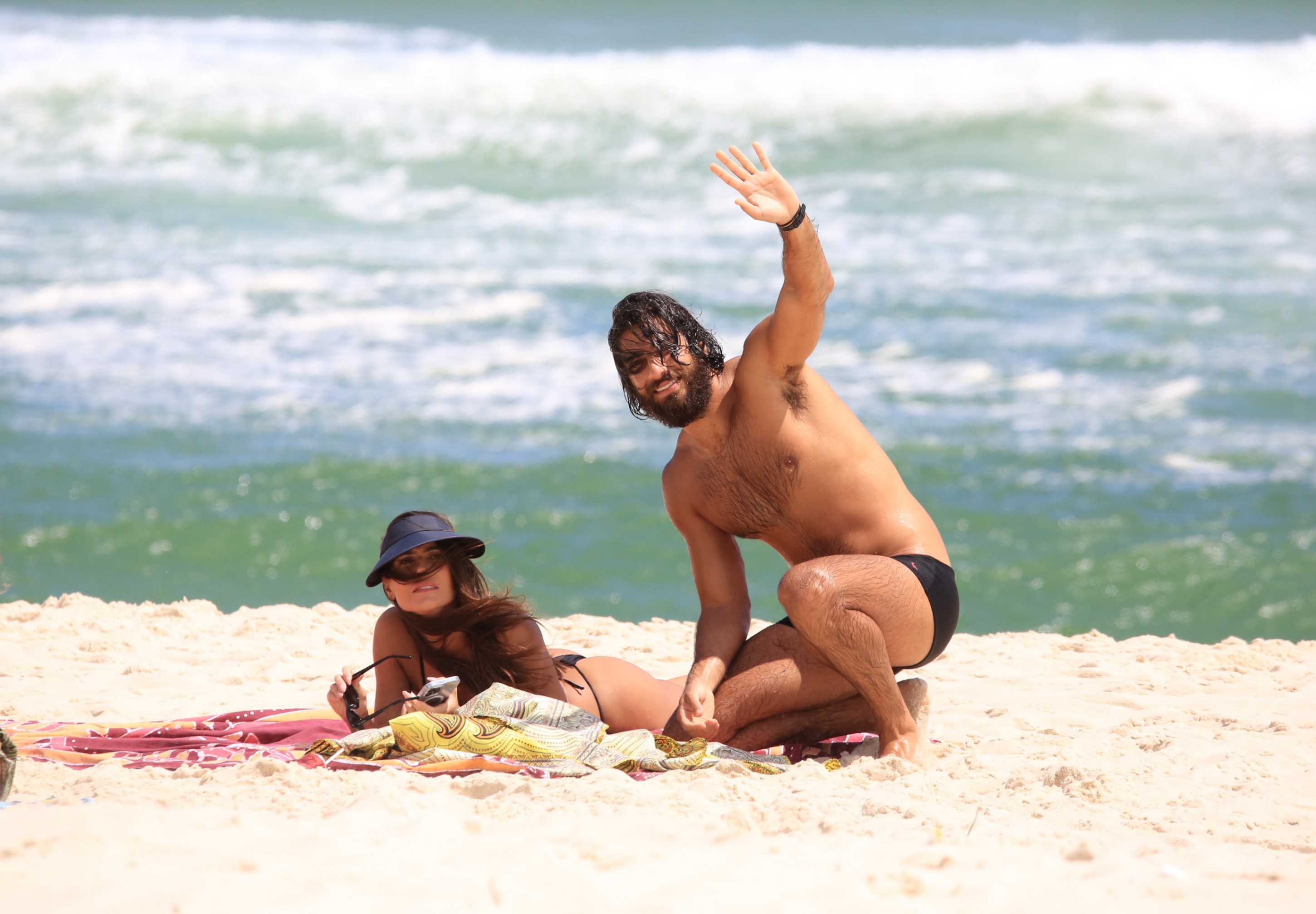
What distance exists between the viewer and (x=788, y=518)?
426cm

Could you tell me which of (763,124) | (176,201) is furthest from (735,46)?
(176,201)

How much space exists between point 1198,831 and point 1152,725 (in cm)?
130

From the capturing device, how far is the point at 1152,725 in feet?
14.8

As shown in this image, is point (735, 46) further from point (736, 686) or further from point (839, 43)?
point (736, 686)

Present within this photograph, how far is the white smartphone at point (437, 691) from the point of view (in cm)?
394

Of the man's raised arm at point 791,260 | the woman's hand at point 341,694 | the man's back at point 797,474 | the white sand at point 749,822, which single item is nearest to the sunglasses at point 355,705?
the woman's hand at point 341,694

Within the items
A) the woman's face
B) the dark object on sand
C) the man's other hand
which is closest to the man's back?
the man's other hand

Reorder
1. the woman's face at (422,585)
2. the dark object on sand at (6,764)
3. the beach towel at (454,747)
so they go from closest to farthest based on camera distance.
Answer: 1. the dark object on sand at (6,764)
2. the beach towel at (454,747)
3. the woman's face at (422,585)

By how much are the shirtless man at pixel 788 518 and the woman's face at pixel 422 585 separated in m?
0.81

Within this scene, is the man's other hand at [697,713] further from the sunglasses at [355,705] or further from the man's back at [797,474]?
the sunglasses at [355,705]

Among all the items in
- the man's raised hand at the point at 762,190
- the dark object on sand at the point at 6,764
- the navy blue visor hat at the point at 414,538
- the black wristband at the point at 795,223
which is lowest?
the dark object on sand at the point at 6,764

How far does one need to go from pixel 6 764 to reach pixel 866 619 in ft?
7.80

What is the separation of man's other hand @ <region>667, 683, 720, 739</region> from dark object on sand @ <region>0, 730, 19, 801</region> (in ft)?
6.20

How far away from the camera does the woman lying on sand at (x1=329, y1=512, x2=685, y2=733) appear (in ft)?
13.1
